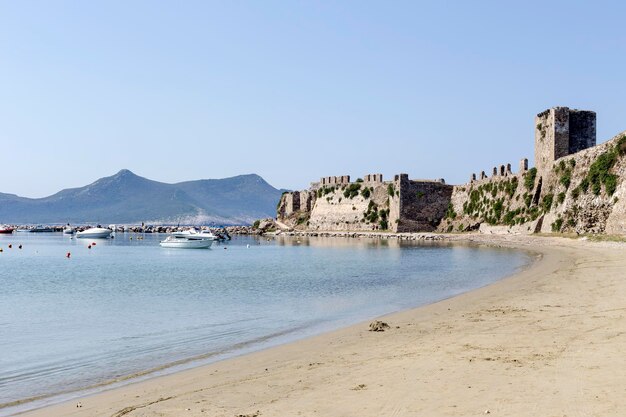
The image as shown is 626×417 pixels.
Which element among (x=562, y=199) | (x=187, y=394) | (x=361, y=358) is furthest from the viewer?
(x=562, y=199)

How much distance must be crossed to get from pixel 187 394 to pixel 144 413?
100cm

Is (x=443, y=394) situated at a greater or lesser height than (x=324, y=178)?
lesser

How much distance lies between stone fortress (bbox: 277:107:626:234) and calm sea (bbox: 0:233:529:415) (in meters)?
16.5

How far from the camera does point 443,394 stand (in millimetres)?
7219

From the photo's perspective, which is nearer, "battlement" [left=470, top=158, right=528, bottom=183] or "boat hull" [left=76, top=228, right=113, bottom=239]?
"battlement" [left=470, top=158, right=528, bottom=183]

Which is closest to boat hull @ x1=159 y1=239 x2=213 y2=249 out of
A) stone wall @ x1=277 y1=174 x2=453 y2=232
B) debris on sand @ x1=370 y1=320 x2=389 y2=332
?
stone wall @ x1=277 y1=174 x2=453 y2=232

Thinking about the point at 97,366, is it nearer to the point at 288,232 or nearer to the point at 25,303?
the point at 25,303

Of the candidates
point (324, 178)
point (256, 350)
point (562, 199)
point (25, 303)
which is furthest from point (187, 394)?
point (324, 178)

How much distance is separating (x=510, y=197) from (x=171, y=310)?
53304mm

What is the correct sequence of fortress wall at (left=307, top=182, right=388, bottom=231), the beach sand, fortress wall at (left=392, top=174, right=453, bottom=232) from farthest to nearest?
fortress wall at (left=307, top=182, right=388, bottom=231)
fortress wall at (left=392, top=174, right=453, bottom=232)
the beach sand

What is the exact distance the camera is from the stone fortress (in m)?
46.6

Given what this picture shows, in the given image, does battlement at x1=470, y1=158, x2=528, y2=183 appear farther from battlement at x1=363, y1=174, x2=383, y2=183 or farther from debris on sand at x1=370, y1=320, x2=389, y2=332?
debris on sand at x1=370, y1=320, x2=389, y2=332

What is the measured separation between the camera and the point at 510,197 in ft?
215

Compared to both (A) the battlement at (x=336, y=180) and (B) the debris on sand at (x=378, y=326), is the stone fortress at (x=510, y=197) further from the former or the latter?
(B) the debris on sand at (x=378, y=326)
